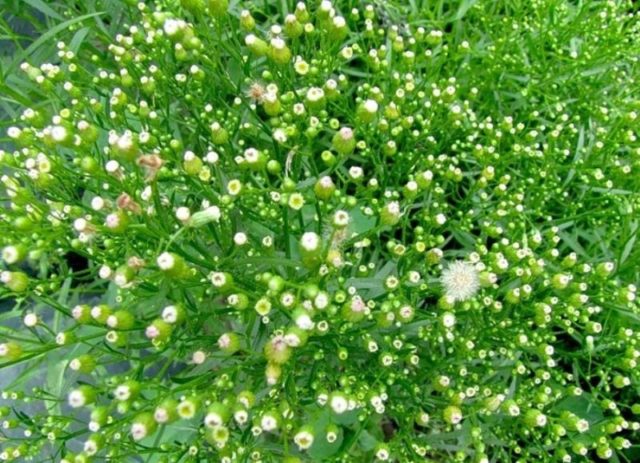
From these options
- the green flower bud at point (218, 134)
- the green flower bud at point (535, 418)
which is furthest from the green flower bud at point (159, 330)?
the green flower bud at point (535, 418)

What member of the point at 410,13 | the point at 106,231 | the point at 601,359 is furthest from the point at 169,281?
the point at 410,13

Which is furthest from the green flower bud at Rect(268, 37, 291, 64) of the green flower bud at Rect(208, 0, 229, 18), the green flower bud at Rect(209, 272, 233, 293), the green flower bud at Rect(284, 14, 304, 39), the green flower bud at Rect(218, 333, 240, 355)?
the green flower bud at Rect(218, 333, 240, 355)

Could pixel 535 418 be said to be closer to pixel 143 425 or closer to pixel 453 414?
pixel 453 414

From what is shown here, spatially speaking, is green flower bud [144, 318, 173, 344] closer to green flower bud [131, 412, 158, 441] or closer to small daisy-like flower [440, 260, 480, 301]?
green flower bud [131, 412, 158, 441]

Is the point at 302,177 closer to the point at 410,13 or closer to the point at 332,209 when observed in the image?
the point at 332,209

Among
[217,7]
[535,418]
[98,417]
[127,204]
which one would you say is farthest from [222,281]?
[535,418]

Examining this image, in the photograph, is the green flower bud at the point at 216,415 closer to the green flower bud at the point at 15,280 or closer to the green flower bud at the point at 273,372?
the green flower bud at the point at 273,372
